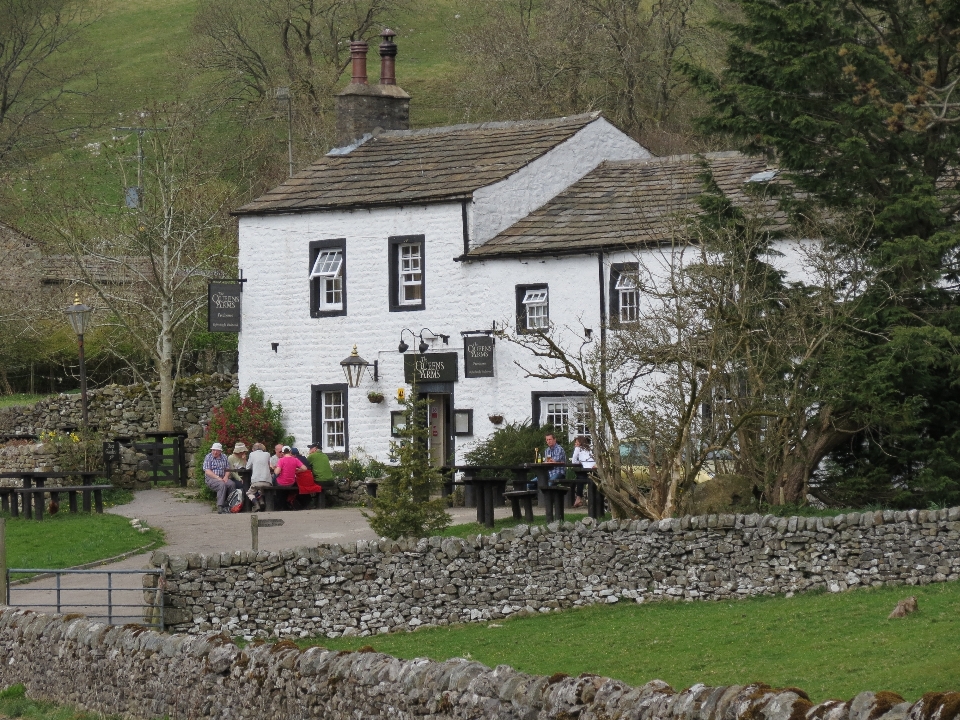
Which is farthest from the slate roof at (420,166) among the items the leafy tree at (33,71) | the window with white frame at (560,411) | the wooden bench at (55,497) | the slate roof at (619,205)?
the leafy tree at (33,71)

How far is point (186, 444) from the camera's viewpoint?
1480 inches

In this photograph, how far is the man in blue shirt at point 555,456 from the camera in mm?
29656

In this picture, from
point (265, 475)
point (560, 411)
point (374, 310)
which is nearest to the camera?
point (265, 475)

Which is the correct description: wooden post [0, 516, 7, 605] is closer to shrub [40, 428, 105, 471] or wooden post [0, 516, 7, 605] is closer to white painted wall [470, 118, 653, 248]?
shrub [40, 428, 105, 471]

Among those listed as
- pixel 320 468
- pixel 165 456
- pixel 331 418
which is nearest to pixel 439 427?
pixel 331 418

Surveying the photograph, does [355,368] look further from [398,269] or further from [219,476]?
A: [219,476]

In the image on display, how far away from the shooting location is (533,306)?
1325 inches

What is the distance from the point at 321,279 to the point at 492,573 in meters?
14.9

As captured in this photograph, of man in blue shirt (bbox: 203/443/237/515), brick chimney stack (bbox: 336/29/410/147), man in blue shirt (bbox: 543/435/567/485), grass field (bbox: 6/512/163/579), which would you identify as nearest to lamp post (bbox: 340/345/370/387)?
man in blue shirt (bbox: 203/443/237/515)

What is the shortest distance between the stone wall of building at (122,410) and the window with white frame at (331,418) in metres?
3.57

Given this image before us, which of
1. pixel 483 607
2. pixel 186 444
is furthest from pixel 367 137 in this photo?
pixel 483 607

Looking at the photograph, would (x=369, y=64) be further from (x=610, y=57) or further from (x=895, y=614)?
(x=895, y=614)

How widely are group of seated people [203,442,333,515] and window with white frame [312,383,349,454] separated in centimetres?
257

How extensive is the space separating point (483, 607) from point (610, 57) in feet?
102
